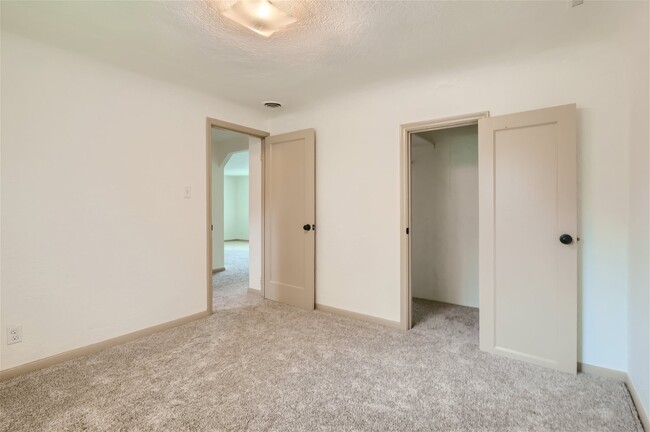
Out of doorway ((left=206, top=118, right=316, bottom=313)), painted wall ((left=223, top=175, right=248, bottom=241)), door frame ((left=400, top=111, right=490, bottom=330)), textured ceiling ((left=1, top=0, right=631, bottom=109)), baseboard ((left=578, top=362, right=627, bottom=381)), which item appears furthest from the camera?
painted wall ((left=223, top=175, right=248, bottom=241))

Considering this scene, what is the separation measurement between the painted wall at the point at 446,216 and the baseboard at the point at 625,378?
5.09 ft

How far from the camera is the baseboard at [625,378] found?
1.75 m

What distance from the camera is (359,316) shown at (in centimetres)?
341

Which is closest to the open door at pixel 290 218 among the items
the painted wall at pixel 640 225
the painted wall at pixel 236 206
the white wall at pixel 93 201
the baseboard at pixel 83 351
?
the white wall at pixel 93 201

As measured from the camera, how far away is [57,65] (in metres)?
2.42

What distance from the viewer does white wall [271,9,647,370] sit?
7.27ft

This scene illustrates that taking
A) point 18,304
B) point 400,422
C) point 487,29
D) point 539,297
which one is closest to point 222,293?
point 18,304

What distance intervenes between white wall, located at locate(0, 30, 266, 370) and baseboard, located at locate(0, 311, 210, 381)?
4 cm

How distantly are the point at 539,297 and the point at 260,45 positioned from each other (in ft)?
8.87

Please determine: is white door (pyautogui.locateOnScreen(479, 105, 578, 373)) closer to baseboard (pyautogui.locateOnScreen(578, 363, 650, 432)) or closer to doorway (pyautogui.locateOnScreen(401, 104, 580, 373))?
doorway (pyautogui.locateOnScreen(401, 104, 580, 373))

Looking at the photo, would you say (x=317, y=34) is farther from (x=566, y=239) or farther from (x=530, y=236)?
(x=566, y=239)

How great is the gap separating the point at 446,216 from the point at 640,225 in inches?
87.1

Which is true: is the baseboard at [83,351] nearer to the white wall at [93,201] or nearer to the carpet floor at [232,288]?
the white wall at [93,201]

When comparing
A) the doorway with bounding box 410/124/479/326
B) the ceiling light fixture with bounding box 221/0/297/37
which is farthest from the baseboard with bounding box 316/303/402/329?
the ceiling light fixture with bounding box 221/0/297/37
